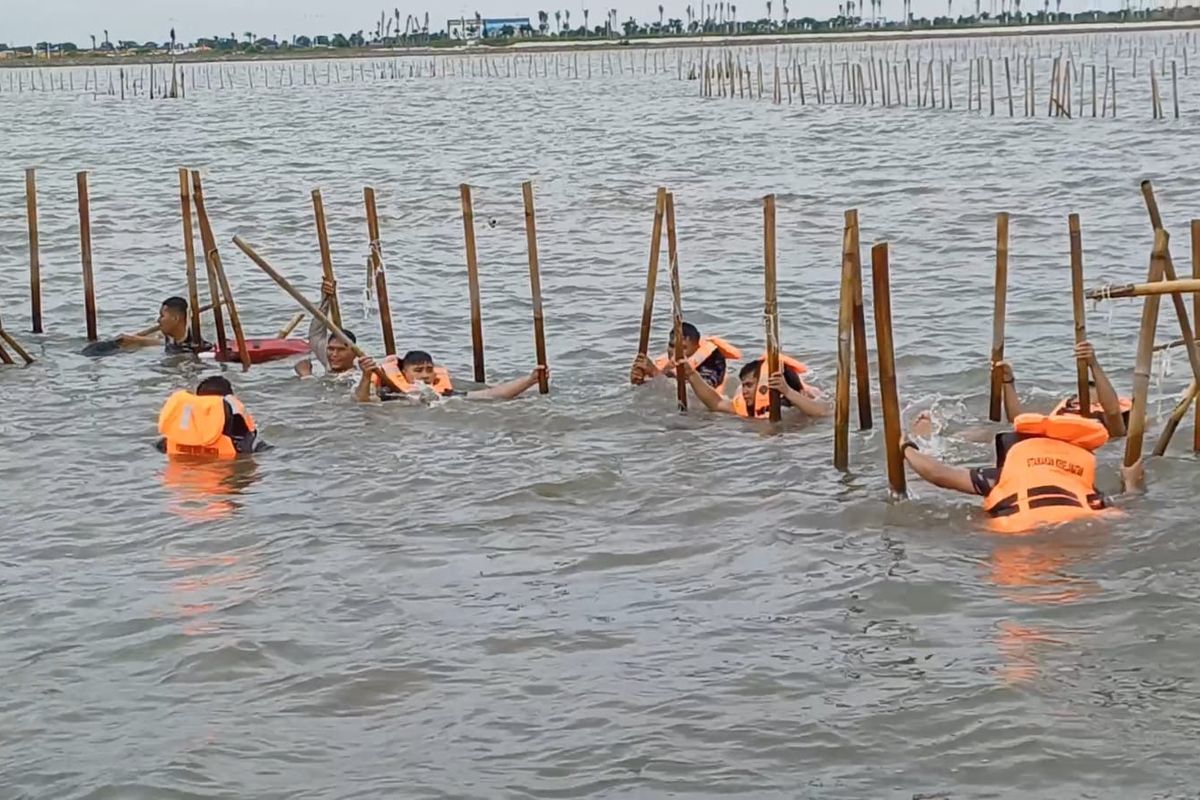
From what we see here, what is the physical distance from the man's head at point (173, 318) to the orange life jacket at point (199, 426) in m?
4.40

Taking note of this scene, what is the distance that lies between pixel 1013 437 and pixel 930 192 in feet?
61.1

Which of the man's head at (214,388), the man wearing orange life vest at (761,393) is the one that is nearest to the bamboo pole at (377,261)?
the man's head at (214,388)

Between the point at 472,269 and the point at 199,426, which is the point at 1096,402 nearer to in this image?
the point at 472,269

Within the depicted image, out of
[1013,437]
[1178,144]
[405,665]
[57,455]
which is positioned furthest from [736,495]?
[1178,144]

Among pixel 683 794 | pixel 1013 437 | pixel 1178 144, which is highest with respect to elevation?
pixel 1178 144

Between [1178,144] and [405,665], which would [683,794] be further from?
[1178,144]

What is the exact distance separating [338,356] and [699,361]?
3.58 meters

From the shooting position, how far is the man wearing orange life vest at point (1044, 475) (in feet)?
31.6

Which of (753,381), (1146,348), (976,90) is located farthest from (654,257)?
(976,90)

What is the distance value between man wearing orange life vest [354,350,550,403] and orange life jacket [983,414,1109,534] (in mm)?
5764

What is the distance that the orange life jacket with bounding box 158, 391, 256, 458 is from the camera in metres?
12.6

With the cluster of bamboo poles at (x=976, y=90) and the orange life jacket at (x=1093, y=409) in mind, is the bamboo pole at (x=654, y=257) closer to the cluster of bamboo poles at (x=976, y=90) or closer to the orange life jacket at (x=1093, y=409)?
the orange life jacket at (x=1093, y=409)

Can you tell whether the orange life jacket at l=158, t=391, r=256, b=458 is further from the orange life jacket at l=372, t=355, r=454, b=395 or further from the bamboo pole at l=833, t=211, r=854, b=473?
the bamboo pole at l=833, t=211, r=854, b=473

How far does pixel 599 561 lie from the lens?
32.7 ft
